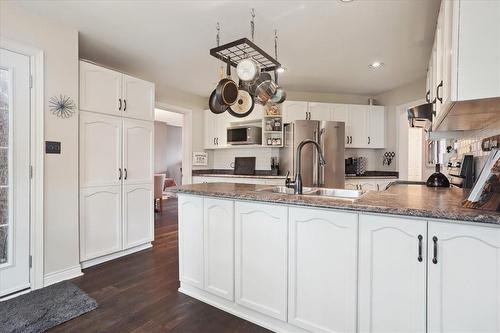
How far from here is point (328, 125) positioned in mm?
4285

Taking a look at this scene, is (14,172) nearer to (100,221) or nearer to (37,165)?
(37,165)

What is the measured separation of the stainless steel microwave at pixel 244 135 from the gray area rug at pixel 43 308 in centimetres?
305

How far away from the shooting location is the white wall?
2367mm

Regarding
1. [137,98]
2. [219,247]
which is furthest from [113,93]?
[219,247]

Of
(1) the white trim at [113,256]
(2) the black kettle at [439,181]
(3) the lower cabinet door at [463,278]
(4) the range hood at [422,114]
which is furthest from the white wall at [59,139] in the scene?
(2) the black kettle at [439,181]

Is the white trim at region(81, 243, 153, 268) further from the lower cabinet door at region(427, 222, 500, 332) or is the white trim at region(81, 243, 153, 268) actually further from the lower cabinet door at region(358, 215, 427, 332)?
the lower cabinet door at region(427, 222, 500, 332)

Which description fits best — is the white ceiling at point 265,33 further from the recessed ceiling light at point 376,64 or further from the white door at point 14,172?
the white door at point 14,172

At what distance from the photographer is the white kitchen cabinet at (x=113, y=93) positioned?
278 cm

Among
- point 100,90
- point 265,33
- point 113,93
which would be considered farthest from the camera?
point 113,93

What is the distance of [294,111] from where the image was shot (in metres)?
4.54

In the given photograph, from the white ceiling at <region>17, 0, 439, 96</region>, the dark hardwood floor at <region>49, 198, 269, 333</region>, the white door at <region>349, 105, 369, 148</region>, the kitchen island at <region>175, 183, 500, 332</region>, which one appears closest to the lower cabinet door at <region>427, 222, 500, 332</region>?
the kitchen island at <region>175, 183, 500, 332</region>

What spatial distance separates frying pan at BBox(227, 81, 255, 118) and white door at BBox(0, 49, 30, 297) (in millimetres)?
1727

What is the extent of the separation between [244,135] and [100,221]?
253 cm

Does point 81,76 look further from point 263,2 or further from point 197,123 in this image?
point 197,123
